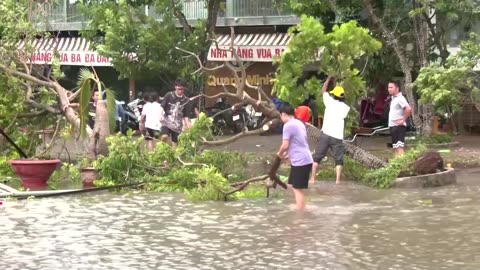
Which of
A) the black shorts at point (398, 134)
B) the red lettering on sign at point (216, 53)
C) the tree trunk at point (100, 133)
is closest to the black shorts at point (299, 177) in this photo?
the tree trunk at point (100, 133)

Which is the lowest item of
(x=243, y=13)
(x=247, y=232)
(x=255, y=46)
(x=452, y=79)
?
(x=247, y=232)

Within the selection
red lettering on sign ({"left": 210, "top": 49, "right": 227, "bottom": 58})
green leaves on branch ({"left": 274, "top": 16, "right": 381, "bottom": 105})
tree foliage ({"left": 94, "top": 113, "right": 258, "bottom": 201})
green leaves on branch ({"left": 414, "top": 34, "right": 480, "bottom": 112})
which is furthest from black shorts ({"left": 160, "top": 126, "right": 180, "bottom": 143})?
red lettering on sign ({"left": 210, "top": 49, "right": 227, "bottom": 58})

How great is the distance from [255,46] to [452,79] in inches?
422

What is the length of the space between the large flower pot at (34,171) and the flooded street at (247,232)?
4.26 feet

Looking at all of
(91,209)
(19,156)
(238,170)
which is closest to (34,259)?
(91,209)

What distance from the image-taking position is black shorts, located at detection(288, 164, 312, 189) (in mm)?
12391

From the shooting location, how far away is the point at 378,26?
2159 cm

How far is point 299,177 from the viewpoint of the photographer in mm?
12422

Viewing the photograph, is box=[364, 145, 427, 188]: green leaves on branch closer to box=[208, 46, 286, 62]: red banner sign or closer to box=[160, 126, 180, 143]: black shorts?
box=[160, 126, 180, 143]: black shorts

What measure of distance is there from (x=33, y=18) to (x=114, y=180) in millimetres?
4263

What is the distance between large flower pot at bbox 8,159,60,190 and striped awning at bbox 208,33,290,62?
11.2 metres

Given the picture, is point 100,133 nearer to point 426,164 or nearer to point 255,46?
point 426,164

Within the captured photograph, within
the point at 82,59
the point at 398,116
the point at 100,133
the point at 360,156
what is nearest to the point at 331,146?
Result: the point at 360,156

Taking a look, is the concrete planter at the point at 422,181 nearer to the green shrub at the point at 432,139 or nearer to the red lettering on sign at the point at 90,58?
the green shrub at the point at 432,139
